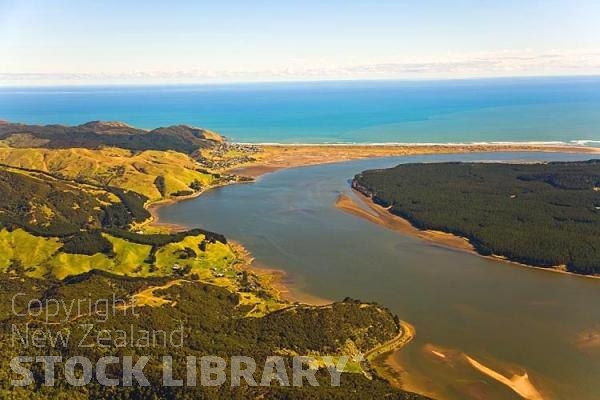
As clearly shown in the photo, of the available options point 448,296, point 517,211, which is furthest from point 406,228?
point 448,296

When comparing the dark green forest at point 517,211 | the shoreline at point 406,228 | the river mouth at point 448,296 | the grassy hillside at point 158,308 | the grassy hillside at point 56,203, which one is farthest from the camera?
the grassy hillside at point 56,203

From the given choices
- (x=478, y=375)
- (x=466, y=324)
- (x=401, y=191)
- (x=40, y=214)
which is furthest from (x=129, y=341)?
(x=401, y=191)

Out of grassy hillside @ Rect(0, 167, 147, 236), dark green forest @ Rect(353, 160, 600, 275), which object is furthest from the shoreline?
grassy hillside @ Rect(0, 167, 147, 236)

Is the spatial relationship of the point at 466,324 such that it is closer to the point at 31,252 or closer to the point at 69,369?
the point at 69,369

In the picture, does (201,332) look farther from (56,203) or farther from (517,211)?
(517,211)

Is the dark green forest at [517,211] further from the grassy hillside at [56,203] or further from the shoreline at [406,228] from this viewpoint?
the grassy hillside at [56,203]

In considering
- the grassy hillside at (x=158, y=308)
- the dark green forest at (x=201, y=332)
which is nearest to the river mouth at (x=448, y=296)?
the grassy hillside at (x=158, y=308)
